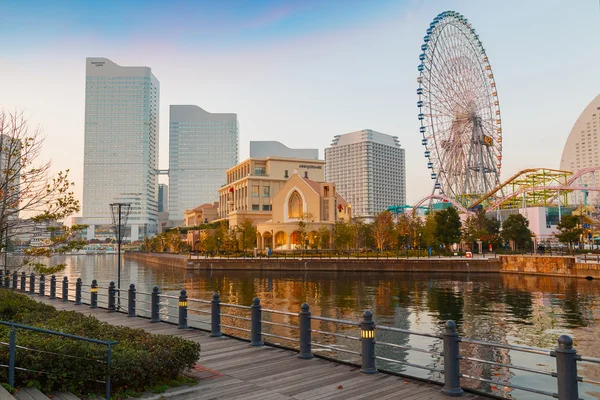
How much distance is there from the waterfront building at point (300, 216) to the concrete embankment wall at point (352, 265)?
22.7 metres

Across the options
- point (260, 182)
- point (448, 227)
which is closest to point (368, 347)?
point (448, 227)

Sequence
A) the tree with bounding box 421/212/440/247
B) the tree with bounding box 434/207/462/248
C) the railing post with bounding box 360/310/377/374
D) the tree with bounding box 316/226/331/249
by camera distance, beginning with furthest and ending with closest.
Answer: the tree with bounding box 316/226/331/249
the tree with bounding box 421/212/440/247
the tree with bounding box 434/207/462/248
the railing post with bounding box 360/310/377/374

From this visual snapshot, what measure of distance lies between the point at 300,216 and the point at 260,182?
3619 centimetres

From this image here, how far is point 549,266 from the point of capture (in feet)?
197

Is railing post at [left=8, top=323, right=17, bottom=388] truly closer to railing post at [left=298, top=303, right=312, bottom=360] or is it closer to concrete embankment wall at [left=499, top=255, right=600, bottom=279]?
railing post at [left=298, top=303, right=312, bottom=360]

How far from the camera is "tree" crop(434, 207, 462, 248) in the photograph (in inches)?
3314

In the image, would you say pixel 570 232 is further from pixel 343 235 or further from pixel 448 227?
pixel 343 235

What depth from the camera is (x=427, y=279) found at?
196 ft

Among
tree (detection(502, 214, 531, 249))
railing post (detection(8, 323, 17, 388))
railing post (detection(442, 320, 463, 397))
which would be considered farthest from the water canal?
tree (detection(502, 214, 531, 249))

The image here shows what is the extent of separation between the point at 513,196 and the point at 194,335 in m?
111

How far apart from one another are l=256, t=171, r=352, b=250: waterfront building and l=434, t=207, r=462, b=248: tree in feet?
84.6

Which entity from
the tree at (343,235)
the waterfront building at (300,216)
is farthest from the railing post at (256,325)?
the waterfront building at (300,216)

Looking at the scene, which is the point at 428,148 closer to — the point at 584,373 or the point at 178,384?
the point at 584,373

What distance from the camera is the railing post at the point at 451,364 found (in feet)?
30.8
